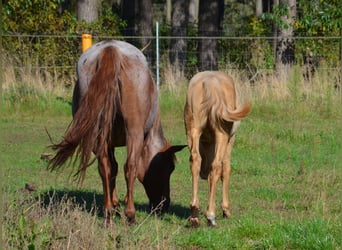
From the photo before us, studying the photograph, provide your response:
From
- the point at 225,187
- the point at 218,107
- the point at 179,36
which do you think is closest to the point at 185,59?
the point at 179,36

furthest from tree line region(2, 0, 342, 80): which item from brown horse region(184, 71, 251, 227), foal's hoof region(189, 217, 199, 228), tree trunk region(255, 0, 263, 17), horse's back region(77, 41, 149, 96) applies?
tree trunk region(255, 0, 263, 17)

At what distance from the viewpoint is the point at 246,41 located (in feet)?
81.5

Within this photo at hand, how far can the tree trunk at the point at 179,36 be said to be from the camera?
25569mm

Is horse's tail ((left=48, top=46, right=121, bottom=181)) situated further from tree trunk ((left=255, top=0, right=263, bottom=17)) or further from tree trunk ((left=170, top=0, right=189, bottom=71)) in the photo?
tree trunk ((left=255, top=0, right=263, bottom=17))

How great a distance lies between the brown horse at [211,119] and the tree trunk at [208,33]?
1499cm

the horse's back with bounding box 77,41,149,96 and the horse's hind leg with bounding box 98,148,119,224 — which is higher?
the horse's back with bounding box 77,41,149,96

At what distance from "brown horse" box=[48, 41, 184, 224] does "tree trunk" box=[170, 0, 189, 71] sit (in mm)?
13360

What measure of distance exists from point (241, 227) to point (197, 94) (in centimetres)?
164

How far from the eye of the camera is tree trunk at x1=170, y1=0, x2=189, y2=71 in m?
25.6

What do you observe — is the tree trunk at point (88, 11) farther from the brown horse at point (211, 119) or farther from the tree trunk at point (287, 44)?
the brown horse at point (211, 119)

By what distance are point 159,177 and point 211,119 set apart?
1.21 m

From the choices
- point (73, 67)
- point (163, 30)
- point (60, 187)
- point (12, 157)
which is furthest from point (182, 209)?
point (163, 30)

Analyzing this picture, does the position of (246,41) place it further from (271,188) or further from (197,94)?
(197,94)

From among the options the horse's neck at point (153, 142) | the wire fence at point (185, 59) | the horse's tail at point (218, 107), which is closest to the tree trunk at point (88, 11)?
the wire fence at point (185, 59)
